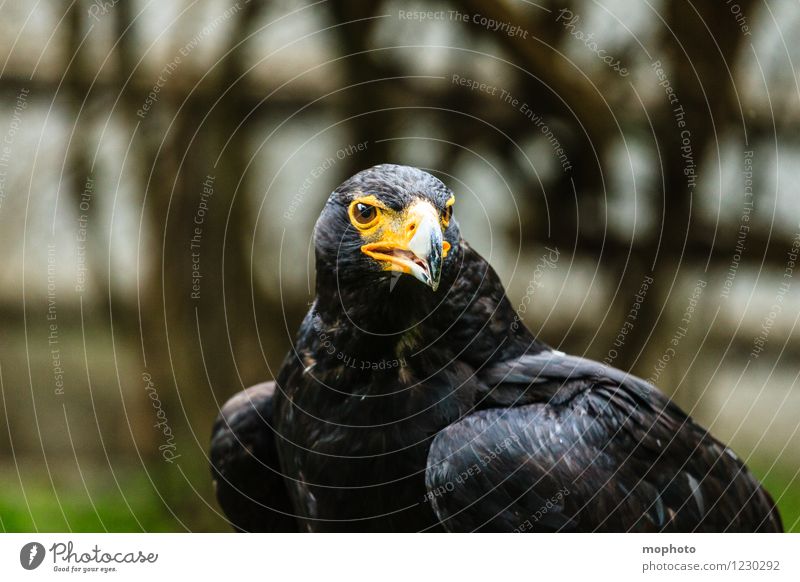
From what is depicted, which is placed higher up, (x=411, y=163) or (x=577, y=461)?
(x=411, y=163)

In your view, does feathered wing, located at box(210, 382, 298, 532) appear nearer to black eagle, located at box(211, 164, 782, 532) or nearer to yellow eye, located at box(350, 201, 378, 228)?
black eagle, located at box(211, 164, 782, 532)

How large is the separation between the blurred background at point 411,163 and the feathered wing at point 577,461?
530mm

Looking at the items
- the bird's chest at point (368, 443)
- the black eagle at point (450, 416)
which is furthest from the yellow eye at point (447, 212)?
the bird's chest at point (368, 443)

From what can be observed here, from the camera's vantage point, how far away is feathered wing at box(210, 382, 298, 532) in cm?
150

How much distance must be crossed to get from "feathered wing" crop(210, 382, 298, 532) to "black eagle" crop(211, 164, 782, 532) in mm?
117

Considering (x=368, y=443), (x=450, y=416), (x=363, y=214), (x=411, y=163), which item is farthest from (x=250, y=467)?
(x=411, y=163)

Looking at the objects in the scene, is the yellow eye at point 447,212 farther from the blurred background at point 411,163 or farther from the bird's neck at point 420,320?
the blurred background at point 411,163

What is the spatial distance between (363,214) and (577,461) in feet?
1.56

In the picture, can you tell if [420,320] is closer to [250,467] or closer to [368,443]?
[368,443]

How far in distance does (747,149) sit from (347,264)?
109 cm

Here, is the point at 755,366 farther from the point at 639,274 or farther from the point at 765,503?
the point at 765,503

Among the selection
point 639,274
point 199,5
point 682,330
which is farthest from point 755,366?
point 199,5

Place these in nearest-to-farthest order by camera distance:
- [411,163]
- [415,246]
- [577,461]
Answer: [415,246] < [577,461] < [411,163]

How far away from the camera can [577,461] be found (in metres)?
1.20
